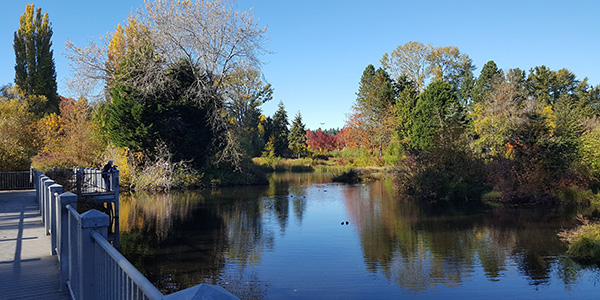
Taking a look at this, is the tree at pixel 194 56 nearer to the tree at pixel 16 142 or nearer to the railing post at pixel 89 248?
the tree at pixel 16 142

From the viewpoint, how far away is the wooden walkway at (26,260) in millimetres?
5492

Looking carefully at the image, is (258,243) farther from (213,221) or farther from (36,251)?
(36,251)

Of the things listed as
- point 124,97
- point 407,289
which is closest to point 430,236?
point 407,289

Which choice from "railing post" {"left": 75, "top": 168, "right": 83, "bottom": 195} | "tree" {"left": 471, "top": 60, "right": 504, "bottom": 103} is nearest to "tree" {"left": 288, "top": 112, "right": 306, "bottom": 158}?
"tree" {"left": 471, "top": 60, "right": 504, "bottom": 103}

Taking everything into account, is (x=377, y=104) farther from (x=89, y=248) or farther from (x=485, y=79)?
(x=89, y=248)

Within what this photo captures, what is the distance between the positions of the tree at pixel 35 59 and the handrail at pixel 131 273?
43074mm

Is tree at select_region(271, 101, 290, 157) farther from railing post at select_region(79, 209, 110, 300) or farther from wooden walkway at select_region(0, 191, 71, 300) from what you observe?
railing post at select_region(79, 209, 110, 300)

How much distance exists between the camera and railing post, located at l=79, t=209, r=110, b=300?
384 cm

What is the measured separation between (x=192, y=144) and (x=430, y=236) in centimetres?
1807

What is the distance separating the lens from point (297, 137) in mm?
64688

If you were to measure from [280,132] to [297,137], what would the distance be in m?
3.14

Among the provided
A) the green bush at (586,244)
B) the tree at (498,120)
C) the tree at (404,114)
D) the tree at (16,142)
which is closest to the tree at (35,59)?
the tree at (16,142)

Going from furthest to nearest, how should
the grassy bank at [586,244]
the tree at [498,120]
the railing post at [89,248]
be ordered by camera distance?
the tree at [498,120]
the grassy bank at [586,244]
the railing post at [89,248]

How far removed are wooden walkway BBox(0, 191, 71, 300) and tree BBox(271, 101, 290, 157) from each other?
47.5 meters
